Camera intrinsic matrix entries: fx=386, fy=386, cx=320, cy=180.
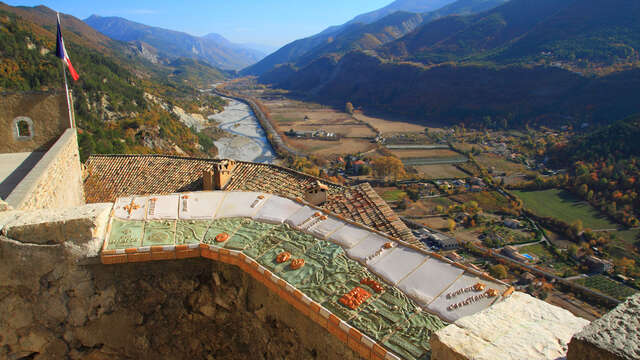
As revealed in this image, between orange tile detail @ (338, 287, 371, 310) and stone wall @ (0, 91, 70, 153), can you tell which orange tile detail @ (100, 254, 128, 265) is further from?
stone wall @ (0, 91, 70, 153)

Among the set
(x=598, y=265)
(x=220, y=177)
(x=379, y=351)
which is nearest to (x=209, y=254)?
(x=379, y=351)

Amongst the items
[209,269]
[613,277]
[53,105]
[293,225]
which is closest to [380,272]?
[293,225]

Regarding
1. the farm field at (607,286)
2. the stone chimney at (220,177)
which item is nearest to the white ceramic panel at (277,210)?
the stone chimney at (220,177)

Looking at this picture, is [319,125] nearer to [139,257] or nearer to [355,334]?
[139,257]

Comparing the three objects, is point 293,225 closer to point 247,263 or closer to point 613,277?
point 247,263

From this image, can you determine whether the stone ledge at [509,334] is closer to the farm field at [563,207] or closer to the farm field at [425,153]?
the farm field at [563,207]

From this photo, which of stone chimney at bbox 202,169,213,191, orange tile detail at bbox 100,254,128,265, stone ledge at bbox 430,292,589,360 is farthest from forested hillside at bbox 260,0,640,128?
orange tile detail at bbox 100,254,128,265
